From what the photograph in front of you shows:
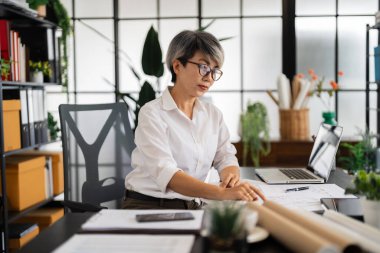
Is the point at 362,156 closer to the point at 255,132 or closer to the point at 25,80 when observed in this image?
the point at 255,132

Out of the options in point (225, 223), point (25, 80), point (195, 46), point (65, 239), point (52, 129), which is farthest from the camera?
point (52, 129)

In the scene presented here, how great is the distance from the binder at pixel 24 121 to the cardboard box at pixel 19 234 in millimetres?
532

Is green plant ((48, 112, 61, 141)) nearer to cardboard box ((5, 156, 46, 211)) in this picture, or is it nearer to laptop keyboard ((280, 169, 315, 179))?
cardboard box ((5, 156, 46, 211))

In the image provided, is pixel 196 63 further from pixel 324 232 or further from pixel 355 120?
pixel 355 120

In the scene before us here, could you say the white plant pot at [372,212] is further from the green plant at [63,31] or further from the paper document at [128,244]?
the green plant at [63,31]

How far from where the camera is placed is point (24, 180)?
125 inches

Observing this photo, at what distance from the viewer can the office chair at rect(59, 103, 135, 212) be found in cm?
206

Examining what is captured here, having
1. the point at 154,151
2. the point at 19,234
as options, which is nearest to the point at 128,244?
the point at 154,151

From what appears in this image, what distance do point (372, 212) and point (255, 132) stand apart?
8.65 feet

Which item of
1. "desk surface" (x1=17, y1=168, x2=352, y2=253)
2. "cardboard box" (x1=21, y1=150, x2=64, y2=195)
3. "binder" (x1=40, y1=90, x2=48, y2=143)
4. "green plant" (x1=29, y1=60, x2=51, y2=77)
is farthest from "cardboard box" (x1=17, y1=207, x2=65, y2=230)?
"desk surface" (x1=17, y1=168, x2=352, y2=253)

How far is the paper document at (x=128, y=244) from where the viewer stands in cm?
104

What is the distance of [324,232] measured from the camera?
97cm

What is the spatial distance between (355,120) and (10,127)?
2882 mm

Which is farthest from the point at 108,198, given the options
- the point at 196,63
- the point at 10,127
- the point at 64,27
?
the point at 64,27
